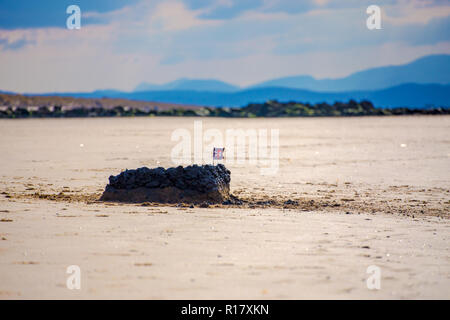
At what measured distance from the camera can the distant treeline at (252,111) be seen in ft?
151

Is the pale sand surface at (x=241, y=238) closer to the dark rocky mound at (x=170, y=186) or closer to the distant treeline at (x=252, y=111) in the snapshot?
the dark rocky mound at (x=170, y=186)

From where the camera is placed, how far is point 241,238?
771cm

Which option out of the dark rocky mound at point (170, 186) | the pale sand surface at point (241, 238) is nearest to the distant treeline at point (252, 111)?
the pale sand surface at point (241, 238)

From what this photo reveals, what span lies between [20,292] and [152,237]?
7.87 feet

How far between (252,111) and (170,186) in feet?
138

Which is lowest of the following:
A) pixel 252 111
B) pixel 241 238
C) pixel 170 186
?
pixel 241 238

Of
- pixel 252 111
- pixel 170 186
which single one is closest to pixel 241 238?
pixel 170 186

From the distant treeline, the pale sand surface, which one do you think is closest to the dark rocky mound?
the pale sand surface

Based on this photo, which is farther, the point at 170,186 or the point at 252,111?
the point at 252,111

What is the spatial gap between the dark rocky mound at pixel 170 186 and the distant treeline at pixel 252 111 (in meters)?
35.9

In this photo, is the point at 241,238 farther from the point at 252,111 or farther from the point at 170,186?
the point at 252,111
